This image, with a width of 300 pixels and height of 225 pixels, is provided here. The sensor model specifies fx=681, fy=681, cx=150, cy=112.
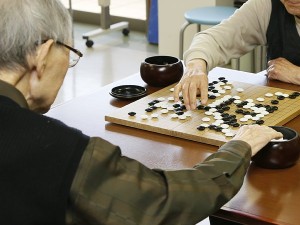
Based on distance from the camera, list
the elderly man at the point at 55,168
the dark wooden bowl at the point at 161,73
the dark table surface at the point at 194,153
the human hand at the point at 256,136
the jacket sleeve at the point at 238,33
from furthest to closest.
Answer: the jacket sleeve at the point at 238,33, the dark wooden bowl at the point at 161,73, the human hand at the point at 256,136, the dark table surface at the point at 194,153, the elderly man at the point at 55,168

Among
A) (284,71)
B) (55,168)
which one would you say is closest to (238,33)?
(284,71)

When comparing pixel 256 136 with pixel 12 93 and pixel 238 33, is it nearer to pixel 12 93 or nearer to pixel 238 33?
pixel 12 93

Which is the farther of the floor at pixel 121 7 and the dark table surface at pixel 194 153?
the floor at pixel 121 7

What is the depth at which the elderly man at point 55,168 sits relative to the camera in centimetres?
128

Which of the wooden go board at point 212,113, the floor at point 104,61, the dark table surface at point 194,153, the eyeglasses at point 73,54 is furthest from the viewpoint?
the floor at point 104,61

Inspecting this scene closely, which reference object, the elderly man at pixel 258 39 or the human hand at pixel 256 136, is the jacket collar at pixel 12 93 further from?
the elderly man at pixel 258 39

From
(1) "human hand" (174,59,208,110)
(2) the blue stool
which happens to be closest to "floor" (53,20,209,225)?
(2) the blue stool

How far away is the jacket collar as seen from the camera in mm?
1332

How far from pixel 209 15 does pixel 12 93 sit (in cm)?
316

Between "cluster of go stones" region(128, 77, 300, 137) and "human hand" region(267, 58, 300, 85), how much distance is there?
17cm

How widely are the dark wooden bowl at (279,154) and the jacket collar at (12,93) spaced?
2.32 feet

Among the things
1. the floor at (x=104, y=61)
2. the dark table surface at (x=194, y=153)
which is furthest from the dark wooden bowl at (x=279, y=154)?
the floor at (x=104, y=61)

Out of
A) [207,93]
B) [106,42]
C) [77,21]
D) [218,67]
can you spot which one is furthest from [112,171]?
[77,21]

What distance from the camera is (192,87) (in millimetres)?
2256
